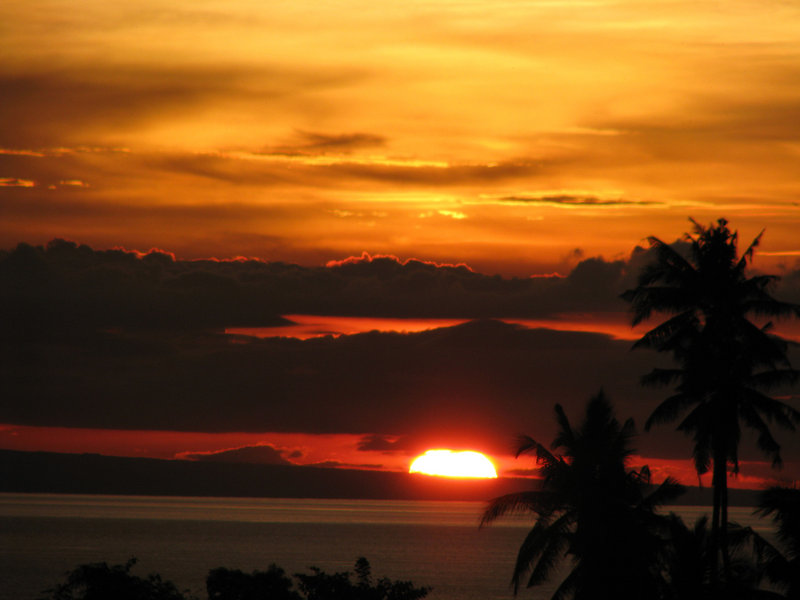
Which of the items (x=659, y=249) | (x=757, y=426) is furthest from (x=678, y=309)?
(x=757, y=426)

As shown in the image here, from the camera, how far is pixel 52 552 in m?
178

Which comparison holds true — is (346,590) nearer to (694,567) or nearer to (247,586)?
(247,586)

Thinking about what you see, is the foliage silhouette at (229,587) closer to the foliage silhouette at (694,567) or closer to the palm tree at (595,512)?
the palm tree at (595,512)

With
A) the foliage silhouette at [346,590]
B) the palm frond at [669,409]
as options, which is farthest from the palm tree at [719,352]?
the foliage silhouette at [346,590]

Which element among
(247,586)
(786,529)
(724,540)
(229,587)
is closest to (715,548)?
(724,540)

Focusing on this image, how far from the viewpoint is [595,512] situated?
3319cm

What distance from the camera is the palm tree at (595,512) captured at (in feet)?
107

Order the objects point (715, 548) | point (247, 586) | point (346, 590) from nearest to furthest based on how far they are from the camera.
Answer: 1. point (715, 548)
2. point (247, 586)
3. point (346, 590)

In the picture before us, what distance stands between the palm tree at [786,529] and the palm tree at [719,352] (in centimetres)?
710

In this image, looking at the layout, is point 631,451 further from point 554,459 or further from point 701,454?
point 701,454

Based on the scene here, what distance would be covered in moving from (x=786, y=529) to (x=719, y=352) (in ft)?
30.7

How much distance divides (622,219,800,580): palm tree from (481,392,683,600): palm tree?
11.7 feet

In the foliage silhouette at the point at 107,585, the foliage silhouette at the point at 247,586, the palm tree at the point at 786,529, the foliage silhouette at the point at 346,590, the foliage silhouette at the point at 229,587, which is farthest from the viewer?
the foliage silhouette at the point at 346,590

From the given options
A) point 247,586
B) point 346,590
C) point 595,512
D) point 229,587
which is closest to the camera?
point 595,512
